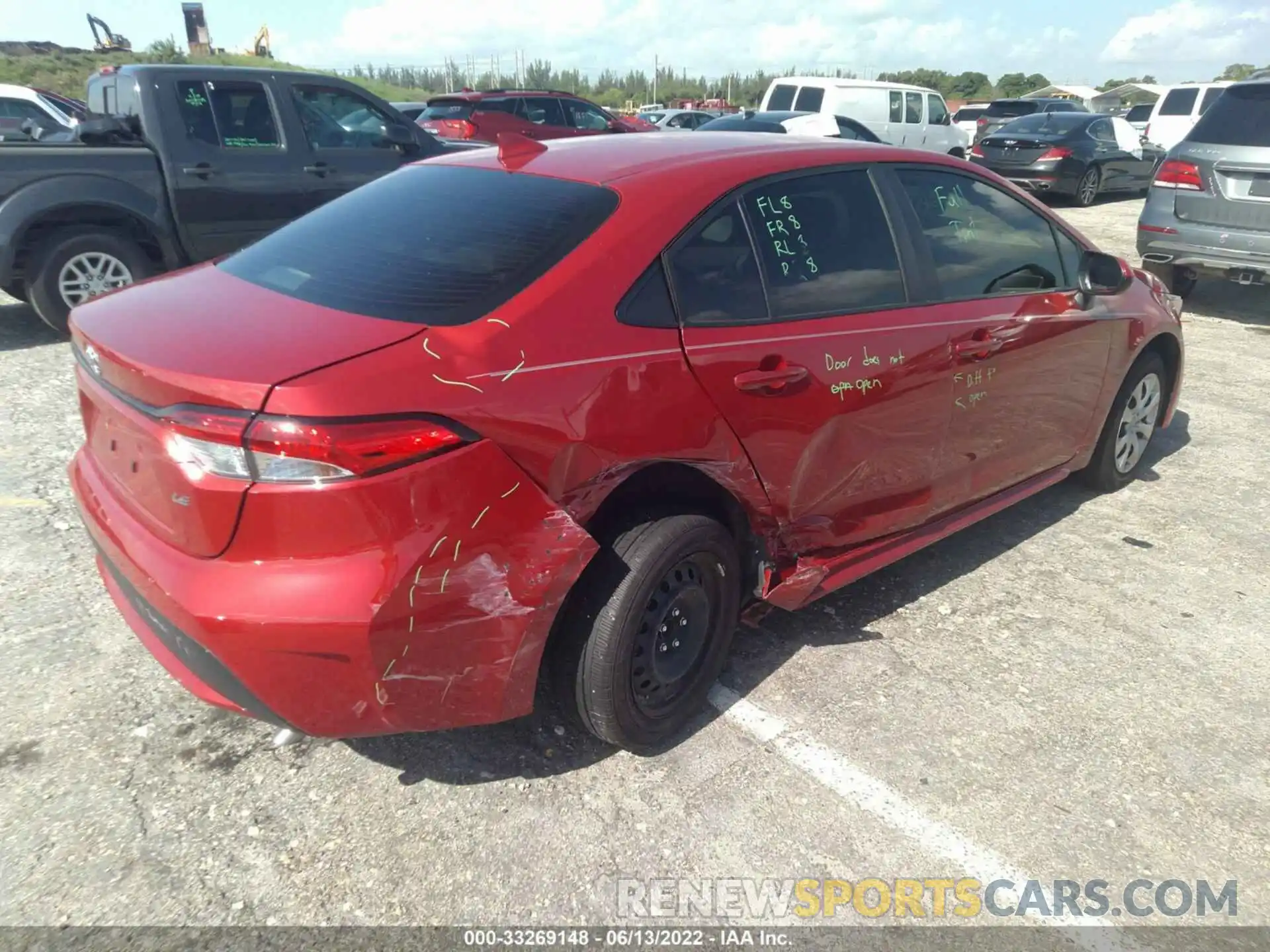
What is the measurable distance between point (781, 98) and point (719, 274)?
15.3 m

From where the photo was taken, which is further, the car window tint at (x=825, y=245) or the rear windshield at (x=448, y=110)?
the rear windshield at (x=448, y=110)

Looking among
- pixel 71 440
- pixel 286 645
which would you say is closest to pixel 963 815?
pixel 286 645

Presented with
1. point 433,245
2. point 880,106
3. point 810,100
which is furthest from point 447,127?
point 433,245

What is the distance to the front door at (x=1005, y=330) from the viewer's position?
3475 millimetres

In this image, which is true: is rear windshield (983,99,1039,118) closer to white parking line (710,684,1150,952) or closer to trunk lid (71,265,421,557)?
white parking line (710,684,1150,952)

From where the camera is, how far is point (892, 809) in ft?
8.62

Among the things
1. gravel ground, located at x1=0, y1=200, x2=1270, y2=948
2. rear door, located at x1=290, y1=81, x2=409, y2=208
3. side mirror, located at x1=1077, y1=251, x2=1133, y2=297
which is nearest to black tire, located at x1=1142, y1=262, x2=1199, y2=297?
side mirror, located at x1=1077, y1=251, x2=1133, y2=297

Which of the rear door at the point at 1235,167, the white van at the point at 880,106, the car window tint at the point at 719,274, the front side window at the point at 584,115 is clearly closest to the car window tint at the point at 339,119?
the car window tint at the point at 719,274

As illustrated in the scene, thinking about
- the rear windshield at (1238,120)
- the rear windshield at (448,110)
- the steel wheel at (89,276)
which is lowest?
the steel wheel at (89,276)

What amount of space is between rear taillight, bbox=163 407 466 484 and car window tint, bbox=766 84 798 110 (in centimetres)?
1592

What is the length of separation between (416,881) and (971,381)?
2.53 metres

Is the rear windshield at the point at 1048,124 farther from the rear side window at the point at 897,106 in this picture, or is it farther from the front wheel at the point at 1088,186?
the rear side window at the point at 897,106

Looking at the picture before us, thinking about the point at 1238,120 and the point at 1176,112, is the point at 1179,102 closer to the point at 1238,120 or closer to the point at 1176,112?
the point at 1176,112

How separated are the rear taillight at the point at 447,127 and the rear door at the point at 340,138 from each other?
482 cm
